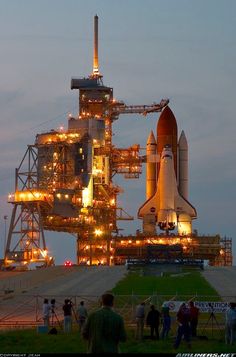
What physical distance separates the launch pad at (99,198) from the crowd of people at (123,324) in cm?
6361

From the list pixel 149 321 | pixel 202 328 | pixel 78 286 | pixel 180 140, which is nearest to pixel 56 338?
pixel 149 321

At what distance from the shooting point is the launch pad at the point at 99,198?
9956 centimetres

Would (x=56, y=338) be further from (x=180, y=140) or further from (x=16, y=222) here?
(x=180, y=140)

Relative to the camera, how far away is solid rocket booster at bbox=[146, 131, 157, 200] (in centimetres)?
10950

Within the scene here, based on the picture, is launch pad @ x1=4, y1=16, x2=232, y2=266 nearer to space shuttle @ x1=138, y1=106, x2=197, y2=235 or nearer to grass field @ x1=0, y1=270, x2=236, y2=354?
space shuttle @ x1=138, y1=106, x2=197, y2=235

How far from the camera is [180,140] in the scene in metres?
112

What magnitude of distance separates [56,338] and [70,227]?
7840 cm

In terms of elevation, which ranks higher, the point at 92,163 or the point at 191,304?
the point at 92,163

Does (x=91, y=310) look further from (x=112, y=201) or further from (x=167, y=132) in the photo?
(x=112, y=201)

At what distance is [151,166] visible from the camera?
110 m

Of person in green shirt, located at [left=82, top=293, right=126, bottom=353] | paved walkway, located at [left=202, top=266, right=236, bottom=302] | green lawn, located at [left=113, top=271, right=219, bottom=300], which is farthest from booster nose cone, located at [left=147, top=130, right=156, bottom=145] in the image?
person in green shirt, located at [left=82, top=293, right=126, bottom=353]

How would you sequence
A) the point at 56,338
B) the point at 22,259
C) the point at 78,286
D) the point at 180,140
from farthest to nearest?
the point at 180,140
the point at 22,259
the point at 78,286
the point at 56,338

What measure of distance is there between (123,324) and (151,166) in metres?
97.2

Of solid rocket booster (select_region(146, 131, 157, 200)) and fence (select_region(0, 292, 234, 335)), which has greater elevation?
solid rocket booster (select_region(146, 131, 157, 200))
